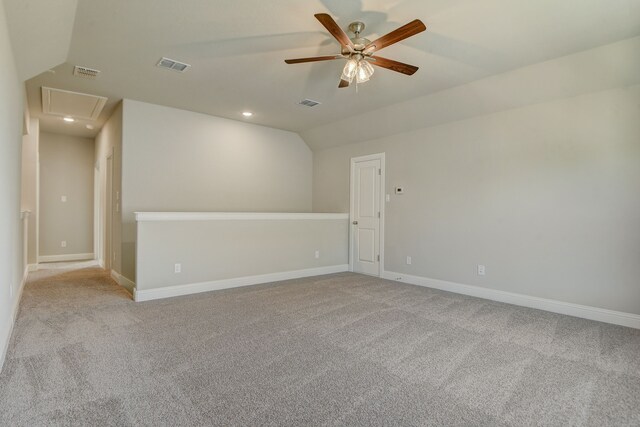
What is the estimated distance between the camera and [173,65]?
3.60 metres

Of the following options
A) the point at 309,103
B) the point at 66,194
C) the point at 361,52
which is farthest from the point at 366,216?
the point at 66,194

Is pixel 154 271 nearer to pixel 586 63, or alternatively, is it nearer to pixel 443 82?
pixel 443 82

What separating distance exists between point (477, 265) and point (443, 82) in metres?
2.40

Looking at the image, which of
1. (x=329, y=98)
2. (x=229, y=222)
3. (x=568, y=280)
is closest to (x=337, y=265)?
(x=229, y=222)

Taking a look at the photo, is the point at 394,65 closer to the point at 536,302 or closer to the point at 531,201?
the point at 531,201

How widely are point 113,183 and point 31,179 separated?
1.79 m

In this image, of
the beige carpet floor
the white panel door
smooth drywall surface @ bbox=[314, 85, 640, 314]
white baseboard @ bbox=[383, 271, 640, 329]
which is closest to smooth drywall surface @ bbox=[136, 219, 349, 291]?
the white panel door

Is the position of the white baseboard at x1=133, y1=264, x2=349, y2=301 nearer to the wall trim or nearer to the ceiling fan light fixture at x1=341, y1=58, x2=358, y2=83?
the wall trim

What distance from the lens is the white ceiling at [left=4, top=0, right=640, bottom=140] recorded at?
8.38 ft

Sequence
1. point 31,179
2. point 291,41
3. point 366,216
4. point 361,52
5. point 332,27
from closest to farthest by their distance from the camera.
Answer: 1. point 332,27
2. point 361,52
3. point 291,41
4. point 31,179
5. point 366,216

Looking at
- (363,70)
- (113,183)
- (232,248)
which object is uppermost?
(363,70)

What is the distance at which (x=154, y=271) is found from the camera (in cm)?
418

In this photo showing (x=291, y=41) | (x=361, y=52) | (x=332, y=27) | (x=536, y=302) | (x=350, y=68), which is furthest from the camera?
(x=536, y=302)

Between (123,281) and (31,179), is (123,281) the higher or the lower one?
the lower one
